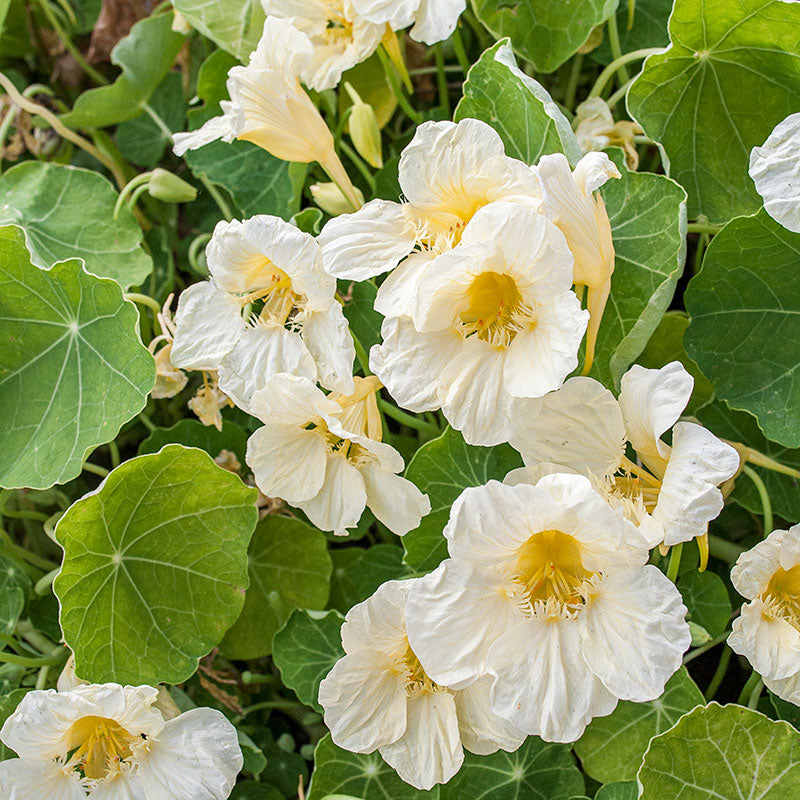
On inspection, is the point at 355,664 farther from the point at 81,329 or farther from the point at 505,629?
the point at 81,329

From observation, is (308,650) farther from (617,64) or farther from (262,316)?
(617,64)

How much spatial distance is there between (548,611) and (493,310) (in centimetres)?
22

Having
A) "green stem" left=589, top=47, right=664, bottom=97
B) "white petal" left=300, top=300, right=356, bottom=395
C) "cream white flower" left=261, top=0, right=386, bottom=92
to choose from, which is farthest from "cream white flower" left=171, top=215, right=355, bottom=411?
"green stem" left=589, top=47, right=664, bottom=97

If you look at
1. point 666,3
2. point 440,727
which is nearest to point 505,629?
point 440,727

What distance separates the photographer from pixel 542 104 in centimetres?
75

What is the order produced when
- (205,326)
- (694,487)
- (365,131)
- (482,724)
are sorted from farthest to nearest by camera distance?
(365,131) → (205,326) → (482,724) → (694,487)

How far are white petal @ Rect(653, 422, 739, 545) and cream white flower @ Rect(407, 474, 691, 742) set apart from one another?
0.03 metres

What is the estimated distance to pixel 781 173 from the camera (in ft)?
2.37

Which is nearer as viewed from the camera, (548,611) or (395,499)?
(548,611)

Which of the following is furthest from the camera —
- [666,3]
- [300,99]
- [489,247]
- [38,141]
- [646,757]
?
[38,141]

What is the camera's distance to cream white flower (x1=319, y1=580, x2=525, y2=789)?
707 millimetres

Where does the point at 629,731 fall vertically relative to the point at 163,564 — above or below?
below

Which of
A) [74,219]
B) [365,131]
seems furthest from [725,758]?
[74,219]

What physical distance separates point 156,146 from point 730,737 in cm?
103
